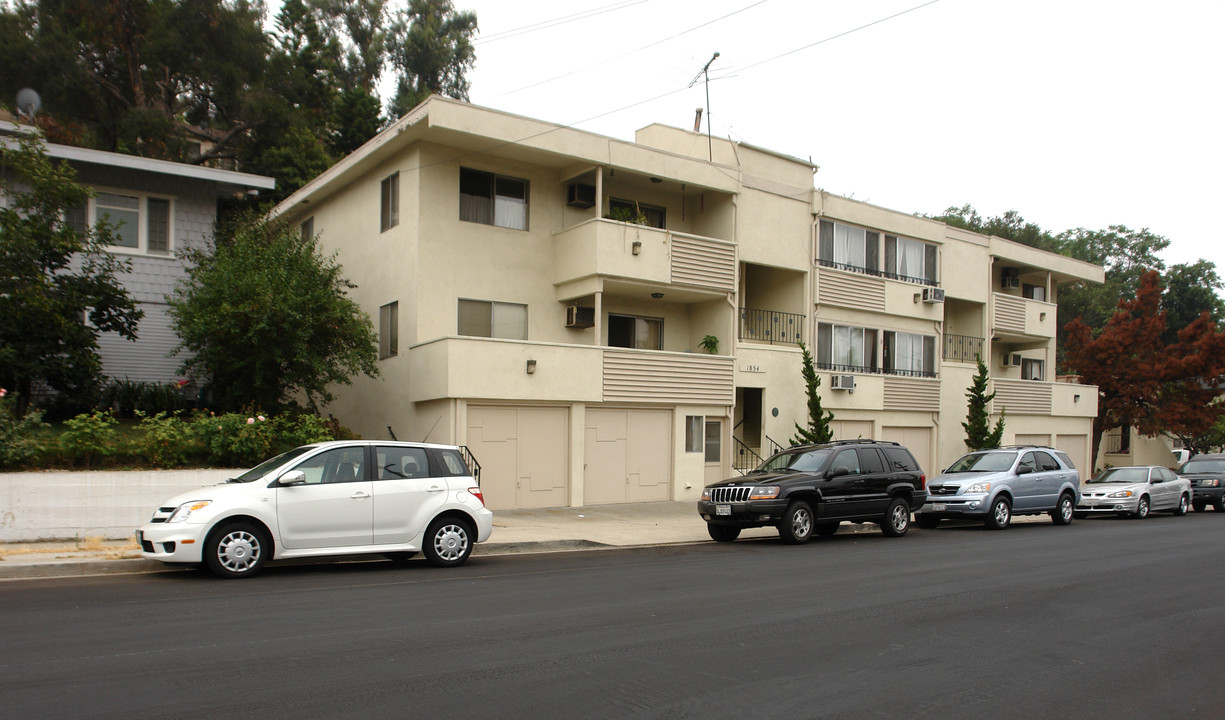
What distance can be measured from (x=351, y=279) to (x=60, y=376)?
352 inches

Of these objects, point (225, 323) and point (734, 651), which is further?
point (225, 323)

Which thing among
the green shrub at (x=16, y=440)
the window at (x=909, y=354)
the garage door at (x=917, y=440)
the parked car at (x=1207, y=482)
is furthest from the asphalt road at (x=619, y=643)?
the parked car at (x=1207, y=482)

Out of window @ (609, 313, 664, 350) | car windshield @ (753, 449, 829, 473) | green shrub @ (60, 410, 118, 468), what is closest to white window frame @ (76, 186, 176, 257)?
green shrub @ (60, 410, 118, 468)

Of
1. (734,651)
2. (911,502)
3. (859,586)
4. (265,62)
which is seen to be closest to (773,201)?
(911,502)

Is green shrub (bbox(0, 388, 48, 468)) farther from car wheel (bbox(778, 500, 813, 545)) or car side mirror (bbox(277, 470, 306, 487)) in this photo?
car wheel (bbox(778, 500, 813, 545))

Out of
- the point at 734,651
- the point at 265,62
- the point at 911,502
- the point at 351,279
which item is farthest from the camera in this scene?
the point at 265,62

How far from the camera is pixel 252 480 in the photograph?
450 inches

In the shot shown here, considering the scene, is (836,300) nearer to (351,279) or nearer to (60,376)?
(351,279)

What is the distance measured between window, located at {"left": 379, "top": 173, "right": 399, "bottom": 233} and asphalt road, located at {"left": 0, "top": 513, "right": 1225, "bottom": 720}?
1244cm

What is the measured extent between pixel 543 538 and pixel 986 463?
1112 cm

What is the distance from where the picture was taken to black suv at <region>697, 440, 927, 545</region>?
15.9 meters

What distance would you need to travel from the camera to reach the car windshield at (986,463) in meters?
20.6

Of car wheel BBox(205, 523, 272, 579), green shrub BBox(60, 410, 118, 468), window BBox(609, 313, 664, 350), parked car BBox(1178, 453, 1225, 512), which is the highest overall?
window BBox(609, 313, 664, 350)

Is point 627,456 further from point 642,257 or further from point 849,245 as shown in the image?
point 849,245
